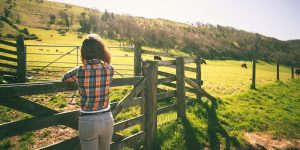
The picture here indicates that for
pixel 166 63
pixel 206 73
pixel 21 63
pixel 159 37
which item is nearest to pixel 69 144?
pixel 166 63

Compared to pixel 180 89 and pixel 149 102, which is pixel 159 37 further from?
pixel 149 102

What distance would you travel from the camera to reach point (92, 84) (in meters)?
3.35

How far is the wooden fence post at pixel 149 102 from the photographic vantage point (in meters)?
6.15

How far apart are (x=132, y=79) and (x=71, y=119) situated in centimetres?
175

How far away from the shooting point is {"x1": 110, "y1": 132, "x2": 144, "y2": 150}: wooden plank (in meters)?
5.11

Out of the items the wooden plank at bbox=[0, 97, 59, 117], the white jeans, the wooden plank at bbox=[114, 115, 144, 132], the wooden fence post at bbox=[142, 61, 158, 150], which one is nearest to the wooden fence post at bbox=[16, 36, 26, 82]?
the wooden fence post at bbox=[142, 61, 158, 150]

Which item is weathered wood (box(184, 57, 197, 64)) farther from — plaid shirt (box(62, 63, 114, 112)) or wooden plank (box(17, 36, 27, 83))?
wooden plank (box(17, 36, 27, 83))

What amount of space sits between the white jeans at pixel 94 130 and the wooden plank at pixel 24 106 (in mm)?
841

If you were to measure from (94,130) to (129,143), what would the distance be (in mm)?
2413

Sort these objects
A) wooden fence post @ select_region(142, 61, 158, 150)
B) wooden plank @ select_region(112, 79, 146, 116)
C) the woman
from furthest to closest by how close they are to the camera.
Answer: wooden fence post @ select_region(142, 61, 158, 150) < wooden plank @ select_region(112, 79, 146, 116) < the woman

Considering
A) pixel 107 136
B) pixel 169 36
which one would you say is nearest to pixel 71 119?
pixel 107 136

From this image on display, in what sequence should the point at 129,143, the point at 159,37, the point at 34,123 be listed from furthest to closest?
the point at 159,37 → the point at 129,143 → the point at 34,123

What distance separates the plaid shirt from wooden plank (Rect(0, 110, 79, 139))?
0.82m

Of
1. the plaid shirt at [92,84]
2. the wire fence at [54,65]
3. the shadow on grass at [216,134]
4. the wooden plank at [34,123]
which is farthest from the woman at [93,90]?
the wire fence at [54,65]
